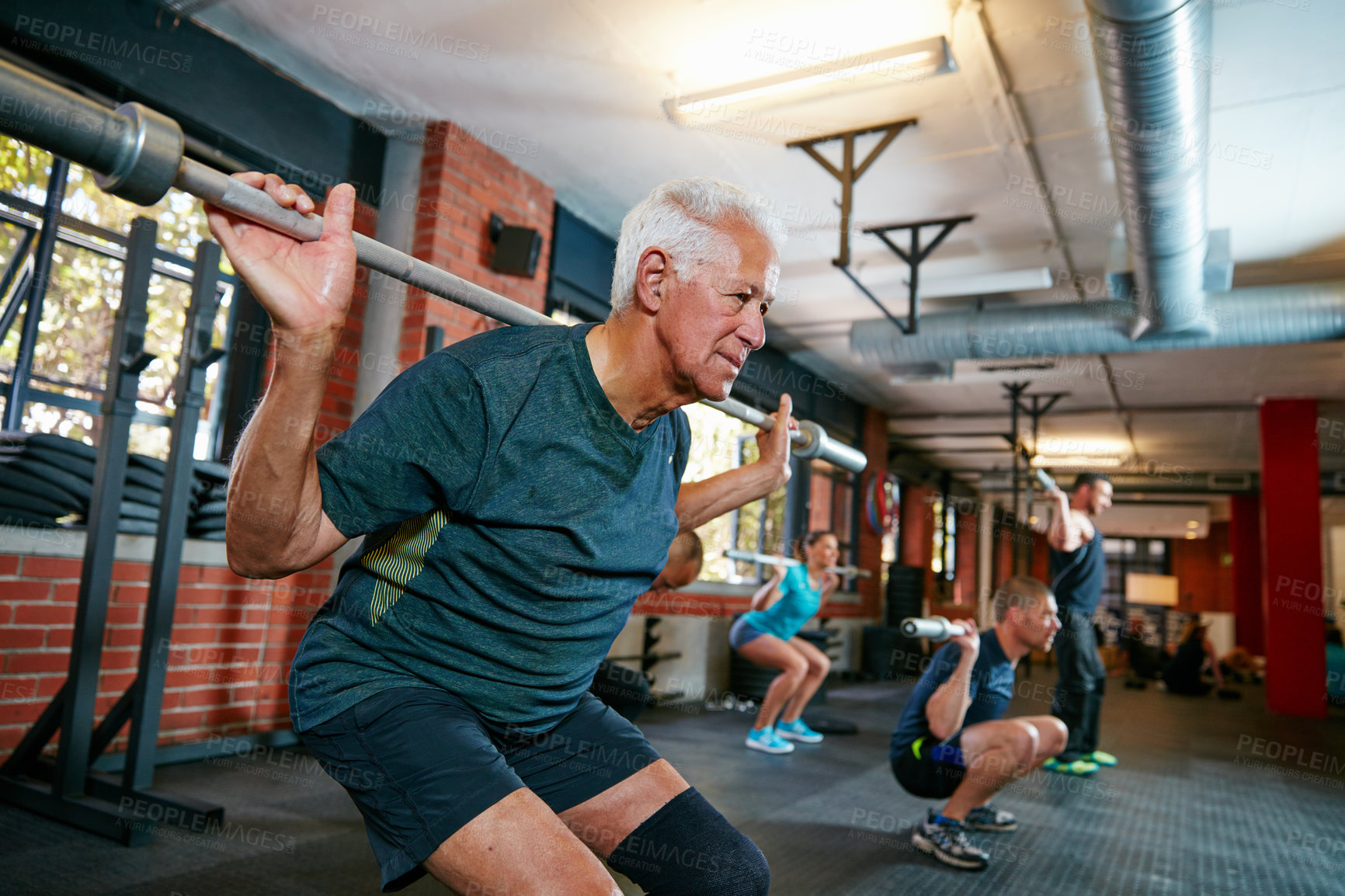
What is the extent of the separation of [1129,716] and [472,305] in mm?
7360

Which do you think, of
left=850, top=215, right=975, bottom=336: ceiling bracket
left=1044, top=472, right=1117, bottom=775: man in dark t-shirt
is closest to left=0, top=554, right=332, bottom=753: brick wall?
left=850, top=215, right=975, bottom=336: ceiling bracket

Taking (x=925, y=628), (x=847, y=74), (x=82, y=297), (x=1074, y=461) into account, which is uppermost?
(x=847, y=74)

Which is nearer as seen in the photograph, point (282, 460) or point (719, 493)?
point (282, 460)

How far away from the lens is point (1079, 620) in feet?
13.8

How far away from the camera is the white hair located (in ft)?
3.50

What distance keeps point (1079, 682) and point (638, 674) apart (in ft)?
7.75

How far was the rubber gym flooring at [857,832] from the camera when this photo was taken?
217 cm

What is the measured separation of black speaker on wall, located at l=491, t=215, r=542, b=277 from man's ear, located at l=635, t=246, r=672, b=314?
3152 millimetres

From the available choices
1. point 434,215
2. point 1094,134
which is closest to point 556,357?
point 434,215

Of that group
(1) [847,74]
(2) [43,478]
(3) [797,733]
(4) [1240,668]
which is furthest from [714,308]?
(4) [1240,668]

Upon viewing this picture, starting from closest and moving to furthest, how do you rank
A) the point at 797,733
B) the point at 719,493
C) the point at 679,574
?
the point at 719,493 < the point at 679,574 < the point at 797,733

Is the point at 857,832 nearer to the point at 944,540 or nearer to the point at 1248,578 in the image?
the point at 944,540

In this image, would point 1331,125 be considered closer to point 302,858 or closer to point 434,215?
point 434,215

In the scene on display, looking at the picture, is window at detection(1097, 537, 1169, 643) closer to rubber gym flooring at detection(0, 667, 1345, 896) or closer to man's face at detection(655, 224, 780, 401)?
rubber gym flooring at detection(0, 667, 1345, 896)
